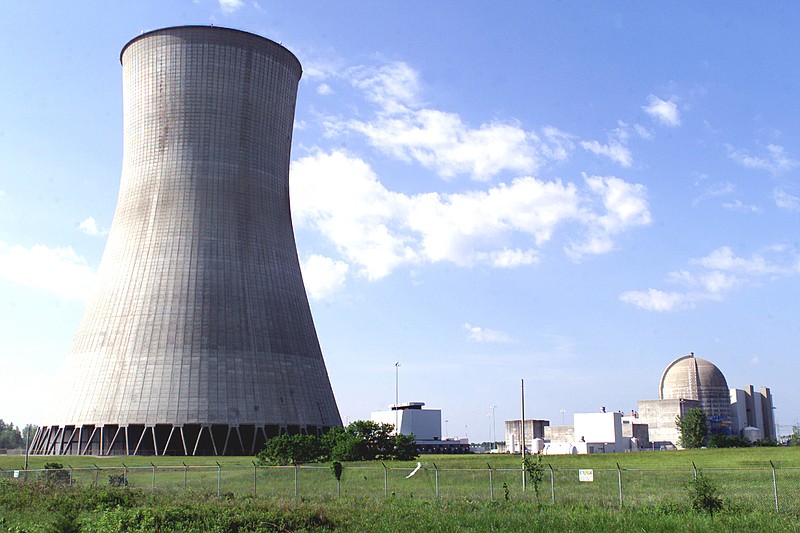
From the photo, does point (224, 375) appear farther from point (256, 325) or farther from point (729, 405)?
point (729, 405)

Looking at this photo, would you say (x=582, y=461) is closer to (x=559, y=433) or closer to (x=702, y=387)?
(x=559, y=433)

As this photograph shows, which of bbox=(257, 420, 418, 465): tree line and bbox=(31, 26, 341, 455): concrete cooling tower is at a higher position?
bbox=(31, 26, 341, 455): concrete cooling tower

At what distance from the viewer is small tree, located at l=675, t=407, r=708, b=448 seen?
8462cm

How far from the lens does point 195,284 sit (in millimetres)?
49344

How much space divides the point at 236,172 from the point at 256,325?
10550 mm

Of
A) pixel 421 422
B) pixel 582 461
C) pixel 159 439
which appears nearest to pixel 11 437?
pixel 421 422

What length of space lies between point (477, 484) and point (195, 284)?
26.9 m

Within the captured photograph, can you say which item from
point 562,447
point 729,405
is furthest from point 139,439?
point 729,405

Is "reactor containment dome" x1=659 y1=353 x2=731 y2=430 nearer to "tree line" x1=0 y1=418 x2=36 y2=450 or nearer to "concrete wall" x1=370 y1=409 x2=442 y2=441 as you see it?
"concrete wall" x1=370 y1=409 x2=442 y2=441

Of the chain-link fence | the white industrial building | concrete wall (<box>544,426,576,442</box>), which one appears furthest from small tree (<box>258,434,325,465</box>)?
concrete wall (<box>544,426,576,442</box>)

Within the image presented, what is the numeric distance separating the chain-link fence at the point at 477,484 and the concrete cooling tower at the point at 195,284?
1118 cm

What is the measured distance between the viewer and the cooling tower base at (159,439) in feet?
159

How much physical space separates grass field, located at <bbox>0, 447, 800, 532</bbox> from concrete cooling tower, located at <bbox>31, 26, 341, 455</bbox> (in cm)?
1348

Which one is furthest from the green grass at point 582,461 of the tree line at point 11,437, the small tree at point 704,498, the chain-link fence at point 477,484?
the tree line at point 11,437
